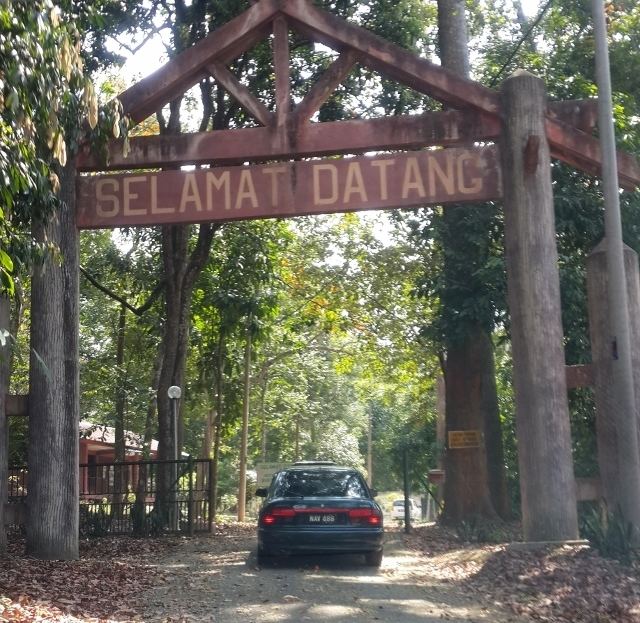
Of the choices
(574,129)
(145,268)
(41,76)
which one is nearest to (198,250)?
(145,268)

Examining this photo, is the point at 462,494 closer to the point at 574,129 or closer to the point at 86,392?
the point at 574,129

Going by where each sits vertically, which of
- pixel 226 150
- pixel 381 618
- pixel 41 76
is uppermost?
pixel 226 150

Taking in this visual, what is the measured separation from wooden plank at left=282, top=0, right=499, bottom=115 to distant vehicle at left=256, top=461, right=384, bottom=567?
567 cm

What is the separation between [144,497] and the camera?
61.2 feet

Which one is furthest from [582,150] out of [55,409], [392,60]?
[55,409]

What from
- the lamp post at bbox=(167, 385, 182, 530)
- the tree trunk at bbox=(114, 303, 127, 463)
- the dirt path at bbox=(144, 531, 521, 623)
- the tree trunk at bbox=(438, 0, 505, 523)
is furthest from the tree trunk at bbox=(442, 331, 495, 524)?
the tree trunk at bbox=(114, 303, 127, 463)

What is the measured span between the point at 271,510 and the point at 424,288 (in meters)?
7.50

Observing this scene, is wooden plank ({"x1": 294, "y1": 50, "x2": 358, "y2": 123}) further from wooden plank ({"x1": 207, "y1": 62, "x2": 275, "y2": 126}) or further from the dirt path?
the dirt path

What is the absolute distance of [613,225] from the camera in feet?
38.2

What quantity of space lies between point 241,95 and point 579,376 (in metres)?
5.71

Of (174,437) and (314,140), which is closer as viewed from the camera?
(314,140)

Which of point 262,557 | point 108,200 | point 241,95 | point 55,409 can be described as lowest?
point 262,557

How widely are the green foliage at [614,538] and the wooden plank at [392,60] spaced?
17.4ft

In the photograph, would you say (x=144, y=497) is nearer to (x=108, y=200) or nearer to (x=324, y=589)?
(x=108, y=200)
